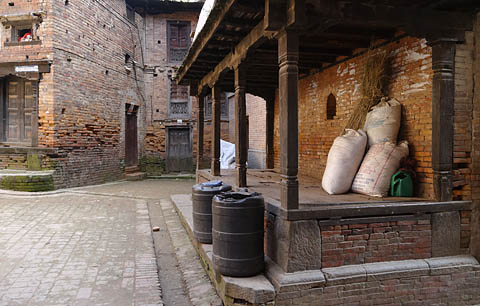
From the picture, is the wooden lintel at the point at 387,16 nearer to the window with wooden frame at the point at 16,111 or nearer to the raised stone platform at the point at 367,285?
the raised stone platform at the point at 367,285

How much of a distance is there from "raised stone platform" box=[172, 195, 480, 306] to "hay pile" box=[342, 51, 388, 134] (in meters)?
2.20

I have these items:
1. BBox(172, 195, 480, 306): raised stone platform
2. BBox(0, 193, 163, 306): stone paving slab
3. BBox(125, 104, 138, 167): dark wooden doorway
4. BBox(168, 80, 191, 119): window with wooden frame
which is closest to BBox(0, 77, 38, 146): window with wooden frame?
BBox(125, 104, 138, 167): dark wooden doorway

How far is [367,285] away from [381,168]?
148 cm

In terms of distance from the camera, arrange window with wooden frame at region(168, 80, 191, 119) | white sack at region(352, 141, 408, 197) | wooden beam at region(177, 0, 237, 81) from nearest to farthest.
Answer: wooden beam at region(177, 0, 237, 81) → white sack at region(352, 141, 408, 197) → window with wooden frame at region(168, 80, 191, 119)

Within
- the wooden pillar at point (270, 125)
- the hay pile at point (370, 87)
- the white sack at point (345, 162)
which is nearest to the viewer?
the white sack at point (345, 162)

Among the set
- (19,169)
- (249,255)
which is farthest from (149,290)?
(19,169)

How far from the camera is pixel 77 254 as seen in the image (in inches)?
212

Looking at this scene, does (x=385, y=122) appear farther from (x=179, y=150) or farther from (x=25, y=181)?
(x=179, y=150)

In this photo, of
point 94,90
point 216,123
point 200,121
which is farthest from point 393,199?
point 94,90

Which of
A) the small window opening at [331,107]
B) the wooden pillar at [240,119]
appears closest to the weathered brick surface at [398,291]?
the wooden pillar at [240,119]

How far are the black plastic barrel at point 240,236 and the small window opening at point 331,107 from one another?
11.6 feet

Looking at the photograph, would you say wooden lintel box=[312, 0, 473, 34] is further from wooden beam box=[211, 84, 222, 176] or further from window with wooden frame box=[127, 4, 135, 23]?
window with wooden frame box=[127, 4, 135, 23]

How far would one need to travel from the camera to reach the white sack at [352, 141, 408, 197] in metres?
4.45

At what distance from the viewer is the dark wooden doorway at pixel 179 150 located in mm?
17797
